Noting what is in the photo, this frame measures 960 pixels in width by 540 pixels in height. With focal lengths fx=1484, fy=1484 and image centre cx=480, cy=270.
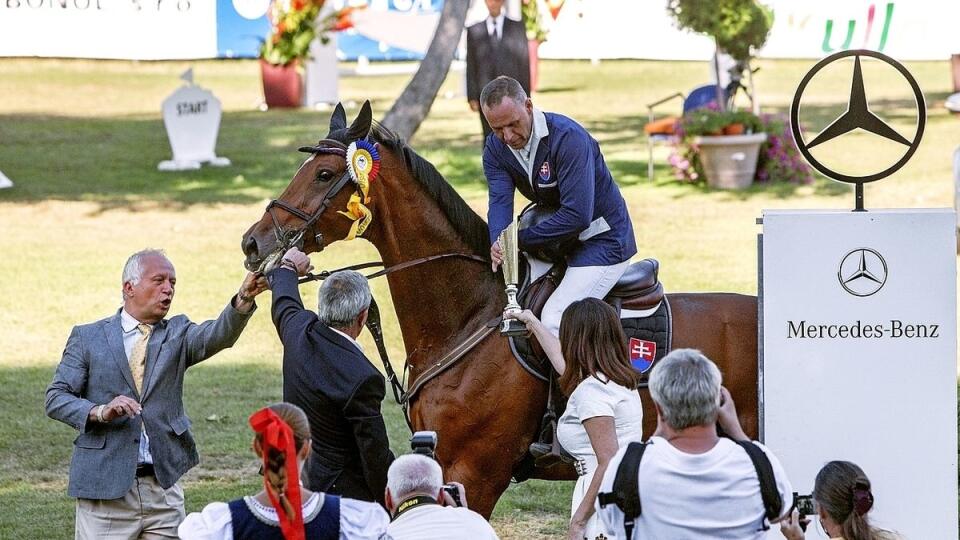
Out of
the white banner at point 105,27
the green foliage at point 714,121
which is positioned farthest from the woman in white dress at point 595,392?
the white banner at point 105,27

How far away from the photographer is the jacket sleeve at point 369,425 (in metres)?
5.42

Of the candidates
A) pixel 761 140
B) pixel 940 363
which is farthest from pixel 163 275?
pixel 761 140

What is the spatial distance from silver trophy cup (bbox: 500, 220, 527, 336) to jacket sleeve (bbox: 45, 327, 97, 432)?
182 cm

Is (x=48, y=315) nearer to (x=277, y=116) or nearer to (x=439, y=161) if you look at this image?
A: (x=439, y=161)

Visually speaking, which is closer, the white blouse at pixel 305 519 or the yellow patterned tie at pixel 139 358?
the white blouse at pixel 305 519

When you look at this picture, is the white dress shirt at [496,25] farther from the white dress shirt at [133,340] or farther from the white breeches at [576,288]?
the white dress shirt at [133,340]

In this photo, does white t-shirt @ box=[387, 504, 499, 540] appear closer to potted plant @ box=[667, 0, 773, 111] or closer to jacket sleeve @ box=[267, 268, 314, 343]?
jacket sleeve @ box=[267, 268, 314, 343]

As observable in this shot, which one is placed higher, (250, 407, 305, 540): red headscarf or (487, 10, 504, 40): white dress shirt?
(487, 10, 504, 40): white dress shirt

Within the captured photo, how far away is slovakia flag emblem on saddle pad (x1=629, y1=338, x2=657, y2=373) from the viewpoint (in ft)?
21.8

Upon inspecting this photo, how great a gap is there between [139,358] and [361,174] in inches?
51.6

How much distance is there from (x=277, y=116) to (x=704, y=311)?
2006cm

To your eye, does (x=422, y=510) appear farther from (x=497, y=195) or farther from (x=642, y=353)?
(x=497, y=195)

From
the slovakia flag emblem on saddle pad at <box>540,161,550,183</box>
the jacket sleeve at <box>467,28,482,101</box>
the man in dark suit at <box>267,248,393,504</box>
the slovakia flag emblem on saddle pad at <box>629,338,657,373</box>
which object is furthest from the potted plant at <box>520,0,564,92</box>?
the man in dark suit at <box>267,248,393,504</box>

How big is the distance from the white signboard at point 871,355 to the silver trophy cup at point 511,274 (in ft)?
3.63
